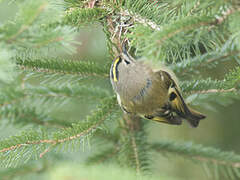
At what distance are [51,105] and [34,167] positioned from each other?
0.36 meters

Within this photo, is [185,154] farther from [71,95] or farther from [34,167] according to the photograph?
[34,167]

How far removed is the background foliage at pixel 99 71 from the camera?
0.77m

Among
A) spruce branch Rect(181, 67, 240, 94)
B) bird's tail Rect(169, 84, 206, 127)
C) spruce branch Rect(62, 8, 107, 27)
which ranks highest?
spruce branch Rect(62, 8, 107, 27)

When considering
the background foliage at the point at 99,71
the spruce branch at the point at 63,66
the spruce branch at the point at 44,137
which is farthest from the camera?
the spruce branch at the point at 63,66

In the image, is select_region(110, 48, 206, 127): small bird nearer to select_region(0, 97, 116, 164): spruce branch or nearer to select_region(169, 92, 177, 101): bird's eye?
select_region(169, 92, 177, 101): bird's eye

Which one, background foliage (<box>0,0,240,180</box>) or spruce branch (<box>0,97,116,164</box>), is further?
spruce branch (<box>0,97,116,164</box>)

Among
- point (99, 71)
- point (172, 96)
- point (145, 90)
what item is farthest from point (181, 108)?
point (99, 71)

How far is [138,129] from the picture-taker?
4.91 ft

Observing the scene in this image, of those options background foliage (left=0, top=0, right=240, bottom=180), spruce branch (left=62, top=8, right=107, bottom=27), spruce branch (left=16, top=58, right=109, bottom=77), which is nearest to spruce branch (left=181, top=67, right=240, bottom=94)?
background foliage (left=0, top=0, right=240, bottom=180)

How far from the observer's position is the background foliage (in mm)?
768

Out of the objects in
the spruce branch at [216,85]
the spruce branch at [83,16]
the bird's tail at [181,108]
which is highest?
the spruce branch at [83,16]

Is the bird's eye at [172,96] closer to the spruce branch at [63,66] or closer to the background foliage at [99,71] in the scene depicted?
the background foliage at [99,71]

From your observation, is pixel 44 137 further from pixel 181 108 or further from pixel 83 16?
pixel 181 108

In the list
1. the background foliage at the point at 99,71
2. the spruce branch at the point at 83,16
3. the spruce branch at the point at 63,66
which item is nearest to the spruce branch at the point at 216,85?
the background foliage at the point at 99,71
